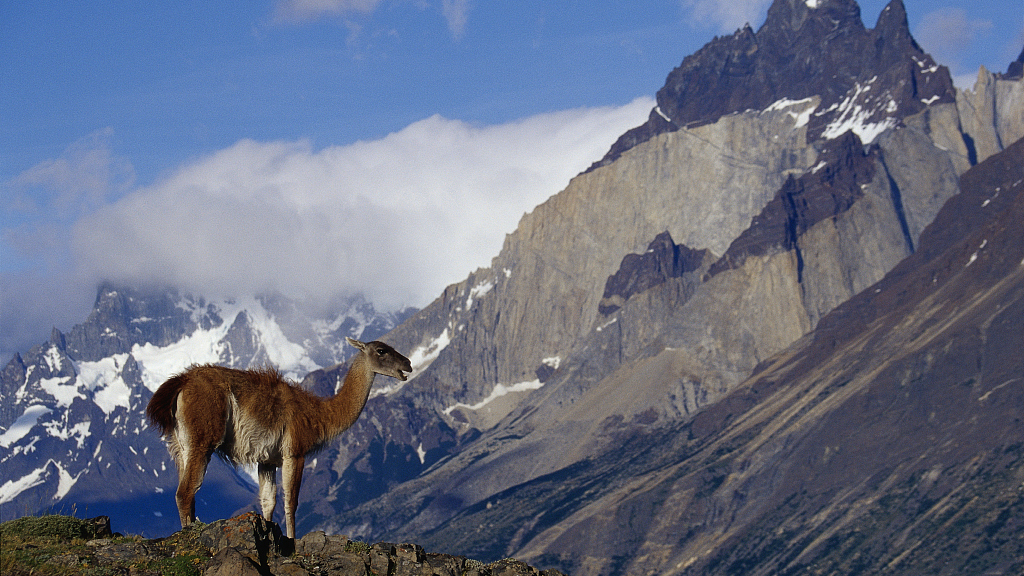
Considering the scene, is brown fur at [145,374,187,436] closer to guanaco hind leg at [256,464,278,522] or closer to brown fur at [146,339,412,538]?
brown fur at [146,339,412,538]

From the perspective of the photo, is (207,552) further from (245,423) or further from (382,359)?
(382,359)

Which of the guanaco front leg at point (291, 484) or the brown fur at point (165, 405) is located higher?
the brown fur at point (165, 405)

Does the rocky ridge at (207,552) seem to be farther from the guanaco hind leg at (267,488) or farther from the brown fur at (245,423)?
the guanaco hind leg at (267,488)

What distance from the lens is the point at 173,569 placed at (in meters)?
27.4

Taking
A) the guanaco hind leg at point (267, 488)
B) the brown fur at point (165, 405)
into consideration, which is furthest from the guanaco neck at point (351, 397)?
the brown fur at point (165, 405)

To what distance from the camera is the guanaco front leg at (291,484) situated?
3203 centimetres

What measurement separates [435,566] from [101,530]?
327 inches

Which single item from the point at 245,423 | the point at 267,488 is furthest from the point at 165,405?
the point at 267,488

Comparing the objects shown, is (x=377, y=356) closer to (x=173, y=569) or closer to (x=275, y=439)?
(x=275, y=439)

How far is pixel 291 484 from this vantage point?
32.5 meters

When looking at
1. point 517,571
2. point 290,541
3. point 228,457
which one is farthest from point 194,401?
point 517,571

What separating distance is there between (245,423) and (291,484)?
1994 mm

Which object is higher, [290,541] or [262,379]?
[262,379]

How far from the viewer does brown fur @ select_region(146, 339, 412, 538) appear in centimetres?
3136
